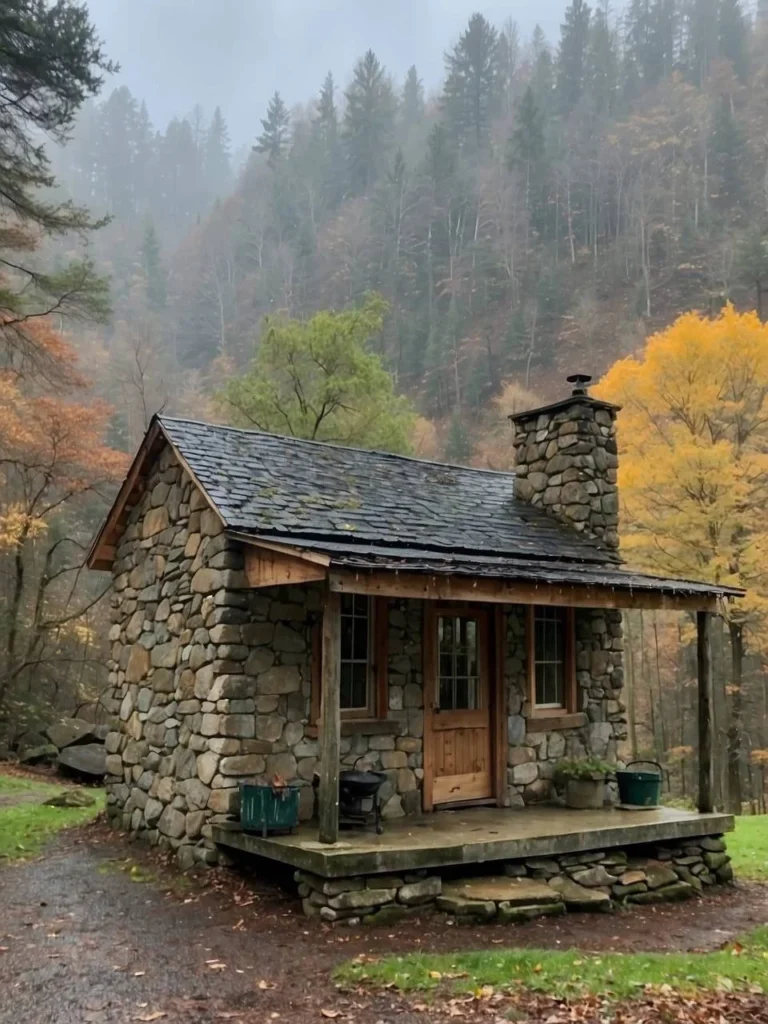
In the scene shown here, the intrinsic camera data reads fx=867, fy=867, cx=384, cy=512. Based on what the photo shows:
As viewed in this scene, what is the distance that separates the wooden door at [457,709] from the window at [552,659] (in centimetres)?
73

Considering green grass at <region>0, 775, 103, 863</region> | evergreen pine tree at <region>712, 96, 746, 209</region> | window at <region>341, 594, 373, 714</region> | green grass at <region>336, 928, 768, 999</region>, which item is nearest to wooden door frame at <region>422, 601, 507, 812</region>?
window at <region>341, 594, 373, 714</region>

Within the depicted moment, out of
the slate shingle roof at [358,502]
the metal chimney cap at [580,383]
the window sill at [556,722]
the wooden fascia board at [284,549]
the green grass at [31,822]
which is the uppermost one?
the metal chimney cap at [580,383]

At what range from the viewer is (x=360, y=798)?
745cm

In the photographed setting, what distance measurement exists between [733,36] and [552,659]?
206 feet

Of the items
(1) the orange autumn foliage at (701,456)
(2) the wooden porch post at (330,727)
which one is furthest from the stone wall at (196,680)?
(1) the orange autumn foliage at (701,456)

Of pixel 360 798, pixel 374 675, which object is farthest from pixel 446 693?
pixel 360 798

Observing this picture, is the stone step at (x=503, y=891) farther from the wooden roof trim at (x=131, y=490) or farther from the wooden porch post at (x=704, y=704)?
the wooden roof trim at (x=131, y=490)

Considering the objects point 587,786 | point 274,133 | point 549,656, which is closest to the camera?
point 587,786

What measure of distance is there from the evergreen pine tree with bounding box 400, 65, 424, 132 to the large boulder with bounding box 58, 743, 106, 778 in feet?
187

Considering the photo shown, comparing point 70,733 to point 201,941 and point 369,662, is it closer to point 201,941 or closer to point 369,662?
point 369,662

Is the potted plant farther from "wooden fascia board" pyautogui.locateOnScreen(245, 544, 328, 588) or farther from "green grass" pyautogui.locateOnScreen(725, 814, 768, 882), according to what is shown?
"wooden fascia board" pyautogui.locateOnScreen(245, 544, 328, 588)

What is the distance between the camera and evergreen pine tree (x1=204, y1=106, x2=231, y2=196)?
74.1 m

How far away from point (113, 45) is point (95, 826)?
175542mm

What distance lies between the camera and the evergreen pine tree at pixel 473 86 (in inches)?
2234
